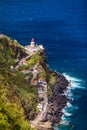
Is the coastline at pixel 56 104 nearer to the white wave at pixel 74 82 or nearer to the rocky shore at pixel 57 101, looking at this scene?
the rocky shore at pixel 57 101

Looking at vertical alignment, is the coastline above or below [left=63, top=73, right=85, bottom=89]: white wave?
below

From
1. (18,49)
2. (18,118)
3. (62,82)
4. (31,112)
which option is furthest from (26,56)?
(18,118)

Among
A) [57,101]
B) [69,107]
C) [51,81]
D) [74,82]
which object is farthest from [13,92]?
[74,82]

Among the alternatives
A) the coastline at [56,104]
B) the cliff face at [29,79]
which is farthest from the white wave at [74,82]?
the cliff face at [29,79]

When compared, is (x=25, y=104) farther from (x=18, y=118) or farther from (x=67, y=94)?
(x=18, y=118)

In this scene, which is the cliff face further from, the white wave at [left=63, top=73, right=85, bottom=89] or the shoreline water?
the white wave at [left=63, top=73, right=85, bottom=89]

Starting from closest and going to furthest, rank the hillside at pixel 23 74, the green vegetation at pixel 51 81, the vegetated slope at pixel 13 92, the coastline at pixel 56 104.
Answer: the vegetated slope at pixel 13 92 → the coastline at pixel 56 104 → the hillside at pixel 23 74 → the green vegetation at pixel 51 81

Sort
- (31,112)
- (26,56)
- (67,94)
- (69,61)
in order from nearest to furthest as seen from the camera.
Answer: (31,112) → (67,94) → (26,56) → (69,61)

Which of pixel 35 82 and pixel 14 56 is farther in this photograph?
pixel 14 56

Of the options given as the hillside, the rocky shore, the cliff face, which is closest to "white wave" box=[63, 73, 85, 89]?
the rocky shore
